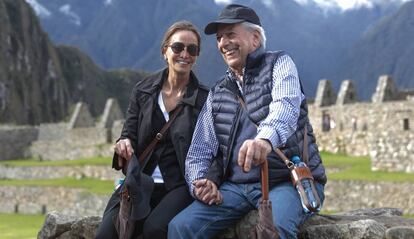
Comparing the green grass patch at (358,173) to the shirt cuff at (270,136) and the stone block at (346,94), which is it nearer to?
the stone block at (346,94)

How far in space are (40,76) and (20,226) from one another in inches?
4944

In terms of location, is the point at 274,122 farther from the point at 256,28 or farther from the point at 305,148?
the point at 256,28

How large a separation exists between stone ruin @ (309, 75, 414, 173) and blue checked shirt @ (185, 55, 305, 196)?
42.1 ft

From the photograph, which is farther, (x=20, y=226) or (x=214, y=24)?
(x=20, y=226)

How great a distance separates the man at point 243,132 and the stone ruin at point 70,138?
86.5 ft

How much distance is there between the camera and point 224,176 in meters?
6.19

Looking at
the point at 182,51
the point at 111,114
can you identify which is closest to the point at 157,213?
the point at 182,51

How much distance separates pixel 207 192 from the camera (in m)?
5.96

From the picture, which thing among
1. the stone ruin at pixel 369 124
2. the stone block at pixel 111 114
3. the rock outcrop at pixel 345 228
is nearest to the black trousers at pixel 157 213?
the rock outcrop at pixel 345 228

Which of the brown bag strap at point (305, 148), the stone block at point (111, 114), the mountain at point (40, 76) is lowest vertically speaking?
the mountain at point (40, 76)

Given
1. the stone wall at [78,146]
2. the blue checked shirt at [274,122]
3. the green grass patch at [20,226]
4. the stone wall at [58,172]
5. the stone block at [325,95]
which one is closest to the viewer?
the blue checked shirt at [274,122]

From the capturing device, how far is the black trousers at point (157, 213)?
20.2 ft

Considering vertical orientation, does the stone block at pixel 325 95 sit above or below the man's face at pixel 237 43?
below

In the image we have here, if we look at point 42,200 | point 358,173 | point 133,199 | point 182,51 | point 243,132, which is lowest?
point 42,200
